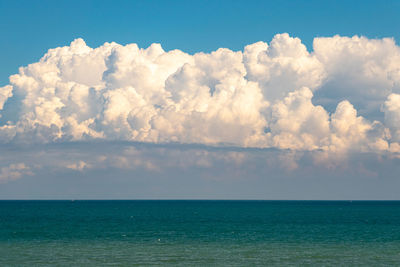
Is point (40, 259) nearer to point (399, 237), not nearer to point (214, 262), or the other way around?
point (214, 262)

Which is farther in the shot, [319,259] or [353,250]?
[353,250]

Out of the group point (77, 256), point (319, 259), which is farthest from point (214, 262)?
point (77, 256)

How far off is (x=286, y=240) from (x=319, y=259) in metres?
31.2

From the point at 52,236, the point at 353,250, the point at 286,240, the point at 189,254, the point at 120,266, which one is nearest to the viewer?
the point at 120,266

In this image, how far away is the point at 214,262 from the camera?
279 ft

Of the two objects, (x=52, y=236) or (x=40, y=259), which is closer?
(x=40, y=259)

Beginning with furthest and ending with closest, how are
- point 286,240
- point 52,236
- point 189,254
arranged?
1. point 52,236
2. point 286,240
3. point 189,254

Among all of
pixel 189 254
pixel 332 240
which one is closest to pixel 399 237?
pixel 332 240

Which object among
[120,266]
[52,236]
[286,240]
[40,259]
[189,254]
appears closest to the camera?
[120,266]

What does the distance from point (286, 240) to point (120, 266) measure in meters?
48.7

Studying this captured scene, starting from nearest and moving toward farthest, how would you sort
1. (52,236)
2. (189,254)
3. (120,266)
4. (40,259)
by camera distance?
(120,266), (40,259), (189,254), (52,236)

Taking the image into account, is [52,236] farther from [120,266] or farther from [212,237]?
[120,266]

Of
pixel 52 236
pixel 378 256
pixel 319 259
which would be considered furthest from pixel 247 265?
pixel 52 236

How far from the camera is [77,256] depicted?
299 ft
